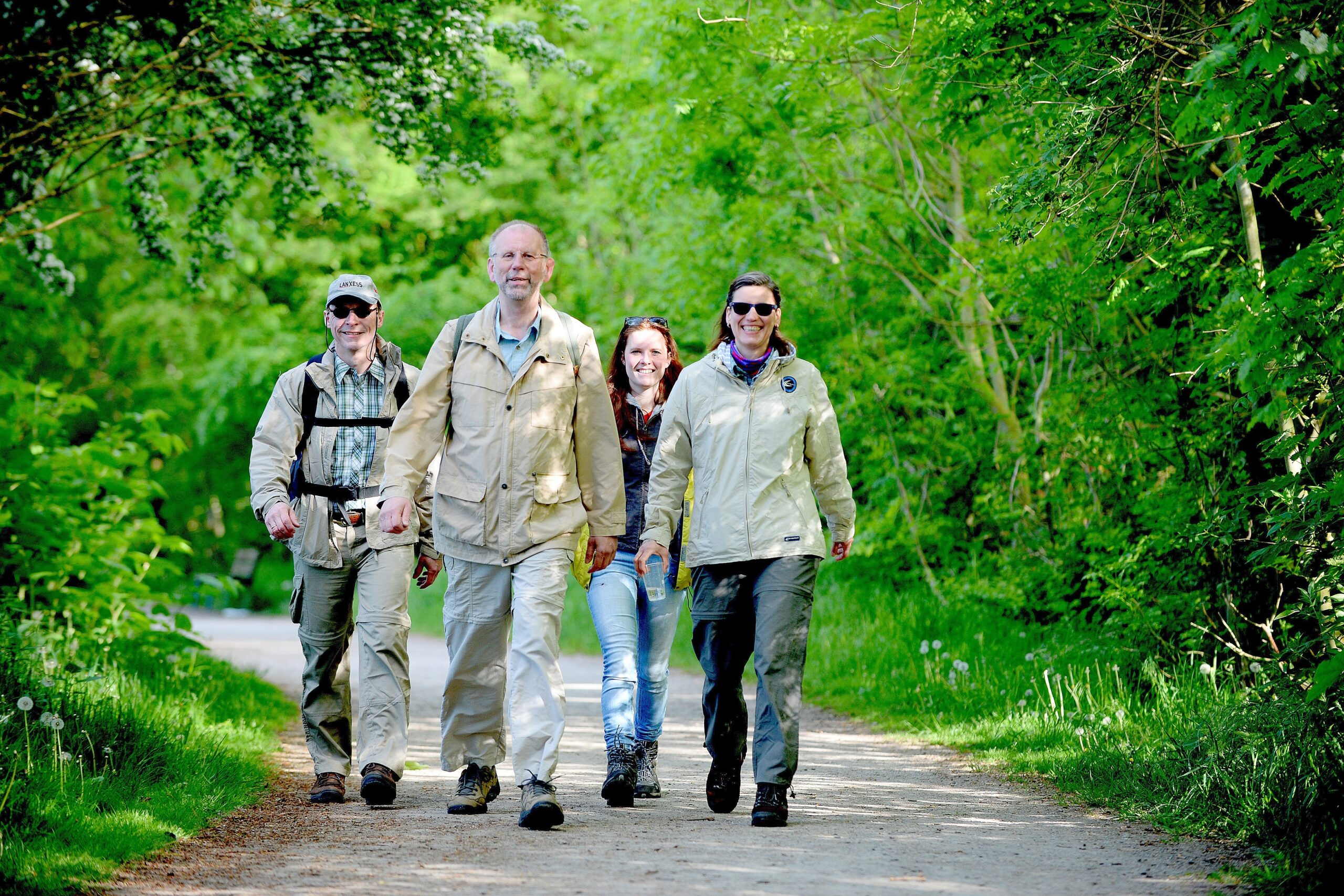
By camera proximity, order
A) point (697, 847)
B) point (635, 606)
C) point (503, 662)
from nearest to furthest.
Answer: point (697, 847) → point (503, 662) → point (635, 606)

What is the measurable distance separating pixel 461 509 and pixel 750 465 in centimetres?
120

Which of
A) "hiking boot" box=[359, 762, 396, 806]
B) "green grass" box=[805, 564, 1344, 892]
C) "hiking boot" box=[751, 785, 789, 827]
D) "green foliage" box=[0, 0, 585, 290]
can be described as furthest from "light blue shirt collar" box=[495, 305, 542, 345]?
"green foliage" box=[0, 0, 585, 290]

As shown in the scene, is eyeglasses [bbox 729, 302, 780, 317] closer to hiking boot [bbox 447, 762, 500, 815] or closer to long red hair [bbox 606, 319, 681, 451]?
long red hair [bbox 606, 319, 681, 451]

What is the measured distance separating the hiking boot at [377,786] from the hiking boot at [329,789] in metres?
0.24

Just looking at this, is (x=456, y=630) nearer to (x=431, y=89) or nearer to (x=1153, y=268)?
(x=1153, y=268)

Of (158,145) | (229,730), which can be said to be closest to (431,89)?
(158,145)

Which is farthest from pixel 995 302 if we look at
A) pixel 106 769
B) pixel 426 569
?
pixel 106 769

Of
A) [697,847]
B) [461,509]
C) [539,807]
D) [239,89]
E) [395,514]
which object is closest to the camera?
[697,847]

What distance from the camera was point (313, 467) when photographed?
250 inches

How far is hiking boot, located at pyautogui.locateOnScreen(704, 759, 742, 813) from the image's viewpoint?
580 cm

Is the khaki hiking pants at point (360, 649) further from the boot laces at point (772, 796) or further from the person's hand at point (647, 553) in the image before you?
the boot laces at point (772, 796)

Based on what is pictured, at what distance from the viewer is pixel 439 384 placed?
231 inches

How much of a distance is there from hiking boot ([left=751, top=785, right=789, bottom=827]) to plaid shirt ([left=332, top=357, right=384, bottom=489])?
7.51 ft

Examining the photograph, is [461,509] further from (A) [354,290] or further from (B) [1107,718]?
(B) [1107,718]
